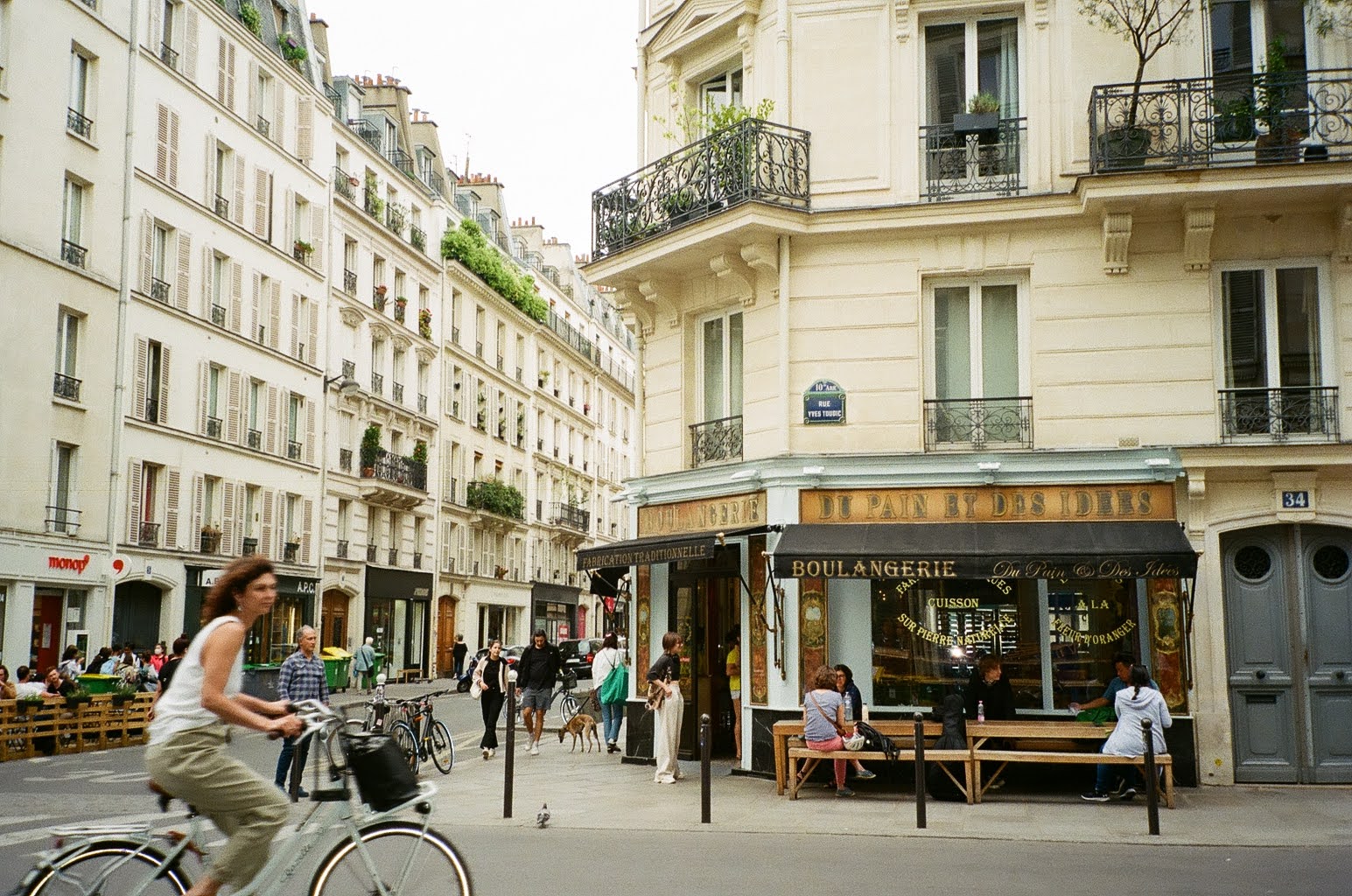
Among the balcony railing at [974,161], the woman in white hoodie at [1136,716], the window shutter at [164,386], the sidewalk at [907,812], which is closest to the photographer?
the sidewalk at [907,812]

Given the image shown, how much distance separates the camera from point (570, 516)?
65.1 meters

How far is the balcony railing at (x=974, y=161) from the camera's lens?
1542 cm

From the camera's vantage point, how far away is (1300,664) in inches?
563

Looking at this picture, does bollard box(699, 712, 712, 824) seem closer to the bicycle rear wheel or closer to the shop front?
the bicycle rear wheel

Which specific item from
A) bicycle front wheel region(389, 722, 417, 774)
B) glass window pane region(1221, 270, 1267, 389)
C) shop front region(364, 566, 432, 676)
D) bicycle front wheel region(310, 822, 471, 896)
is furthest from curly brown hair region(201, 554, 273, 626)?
shop front region(364, 566, 432, 676)

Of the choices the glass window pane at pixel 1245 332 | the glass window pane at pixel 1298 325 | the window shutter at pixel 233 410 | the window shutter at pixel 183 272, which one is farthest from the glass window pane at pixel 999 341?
the window shutter at pixel 233 410

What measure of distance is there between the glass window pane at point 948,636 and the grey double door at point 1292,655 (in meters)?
2.12

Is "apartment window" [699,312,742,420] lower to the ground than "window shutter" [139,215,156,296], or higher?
lower

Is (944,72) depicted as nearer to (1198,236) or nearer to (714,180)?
(714,180)

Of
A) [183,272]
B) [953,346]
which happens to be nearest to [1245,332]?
[953,346]

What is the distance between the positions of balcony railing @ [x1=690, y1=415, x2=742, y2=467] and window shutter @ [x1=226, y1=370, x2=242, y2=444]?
2225 cm

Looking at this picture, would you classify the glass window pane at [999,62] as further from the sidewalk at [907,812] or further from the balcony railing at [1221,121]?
the sidewalk at [907,812]

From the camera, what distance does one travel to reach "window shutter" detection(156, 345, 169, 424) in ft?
108

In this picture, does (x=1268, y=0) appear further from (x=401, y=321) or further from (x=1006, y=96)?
(x=401, y=321)
